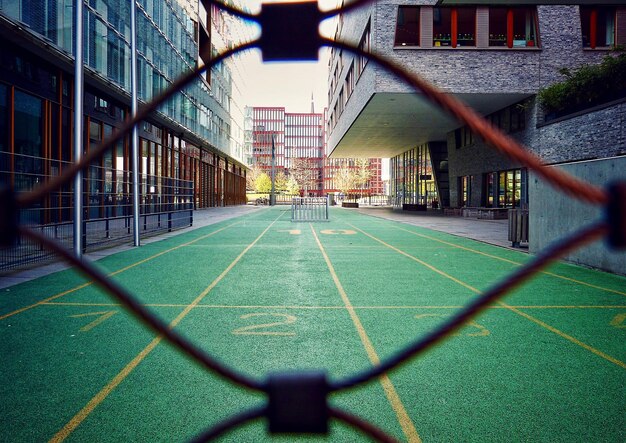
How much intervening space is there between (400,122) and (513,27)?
412 inches

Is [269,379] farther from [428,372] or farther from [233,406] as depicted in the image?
[428,372]

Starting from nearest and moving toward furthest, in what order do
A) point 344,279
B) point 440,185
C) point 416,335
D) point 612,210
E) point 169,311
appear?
1. point 612,210
2. point 416,335
3. point 169,311
4. point 344,279
5. point 440,185

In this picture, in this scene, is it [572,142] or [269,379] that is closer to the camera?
[269,379]

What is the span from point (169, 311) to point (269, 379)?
249 inches

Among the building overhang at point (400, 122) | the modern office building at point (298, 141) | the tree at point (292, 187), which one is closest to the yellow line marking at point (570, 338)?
the building overhang at point (400, 122)

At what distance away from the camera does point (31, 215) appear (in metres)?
9.66

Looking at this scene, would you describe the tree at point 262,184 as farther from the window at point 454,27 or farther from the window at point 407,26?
the window at point 454,27

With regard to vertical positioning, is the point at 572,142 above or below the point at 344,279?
above

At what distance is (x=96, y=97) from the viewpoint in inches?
861

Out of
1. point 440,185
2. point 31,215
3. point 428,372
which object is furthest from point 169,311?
point 440,185

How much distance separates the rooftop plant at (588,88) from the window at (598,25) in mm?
1576

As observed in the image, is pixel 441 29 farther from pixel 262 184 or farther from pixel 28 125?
pixel 262 184

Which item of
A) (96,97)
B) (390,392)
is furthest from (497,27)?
(390,392)

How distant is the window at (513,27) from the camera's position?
25.5 meters
